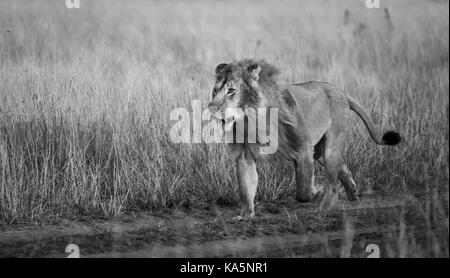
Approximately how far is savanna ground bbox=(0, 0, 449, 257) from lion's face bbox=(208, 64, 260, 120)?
0.94 m

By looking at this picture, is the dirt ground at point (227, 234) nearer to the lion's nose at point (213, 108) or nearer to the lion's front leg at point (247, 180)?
the lion's front leg at point (247, 180)

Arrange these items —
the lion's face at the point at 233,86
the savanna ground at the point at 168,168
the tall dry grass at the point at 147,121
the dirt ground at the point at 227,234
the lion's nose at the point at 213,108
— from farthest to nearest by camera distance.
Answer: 1. the tall dry grass at the point at 147,121
2. the lion's face at the point at 233,86
3. the lion's nose at the point at 213,108
4. the savanna ground at the point at 168,168
5. the dirt ground at the point at 227,234

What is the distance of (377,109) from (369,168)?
1.03 metres

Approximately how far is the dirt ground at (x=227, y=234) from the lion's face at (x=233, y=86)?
93 cm

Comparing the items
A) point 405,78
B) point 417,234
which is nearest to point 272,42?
point 405,78

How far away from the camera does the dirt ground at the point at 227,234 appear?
590 centimetres

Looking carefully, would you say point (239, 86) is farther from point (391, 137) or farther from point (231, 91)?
point (391, 137)

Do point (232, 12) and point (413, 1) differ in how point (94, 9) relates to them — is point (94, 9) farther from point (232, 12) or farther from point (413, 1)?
point (413, 1)

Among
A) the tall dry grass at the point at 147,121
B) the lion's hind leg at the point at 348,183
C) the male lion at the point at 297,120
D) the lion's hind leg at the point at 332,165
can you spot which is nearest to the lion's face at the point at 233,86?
the male lion at the point at 297,120

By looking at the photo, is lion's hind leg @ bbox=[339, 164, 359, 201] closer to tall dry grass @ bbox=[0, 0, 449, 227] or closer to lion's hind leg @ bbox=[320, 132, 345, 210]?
lion's hind leg @ bbox=[320, 132, 345, 210]

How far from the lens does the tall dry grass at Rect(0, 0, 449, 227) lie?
7.22 meters

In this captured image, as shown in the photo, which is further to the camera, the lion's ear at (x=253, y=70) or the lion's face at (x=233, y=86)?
the lion's ear at (x=253, y=70)

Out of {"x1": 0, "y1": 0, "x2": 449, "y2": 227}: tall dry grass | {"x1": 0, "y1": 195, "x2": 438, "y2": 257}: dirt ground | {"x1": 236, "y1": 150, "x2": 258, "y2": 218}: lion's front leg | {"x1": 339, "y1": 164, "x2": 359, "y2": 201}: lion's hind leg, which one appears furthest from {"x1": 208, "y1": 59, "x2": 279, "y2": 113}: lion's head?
{"x1": 339, "y1": 164, "x2": 359, "y2": 201}: lion's hind leg

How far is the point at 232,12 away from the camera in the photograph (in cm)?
1830
